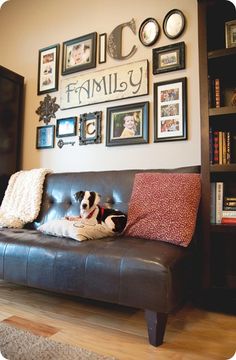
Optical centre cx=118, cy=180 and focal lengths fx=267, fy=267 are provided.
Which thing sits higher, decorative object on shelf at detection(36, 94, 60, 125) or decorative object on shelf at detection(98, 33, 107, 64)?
decorative object on shelf at detection(98, 33, 107, 64)

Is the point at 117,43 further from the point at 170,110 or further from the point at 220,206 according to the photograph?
the point at 220,206

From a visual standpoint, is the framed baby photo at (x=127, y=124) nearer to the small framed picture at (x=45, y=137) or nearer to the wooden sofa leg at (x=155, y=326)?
the small framed picture at (x=45, y=137)

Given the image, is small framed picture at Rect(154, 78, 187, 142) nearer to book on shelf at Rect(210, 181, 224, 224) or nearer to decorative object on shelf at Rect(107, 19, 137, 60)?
decorative object on shelf at Rect(107, 19, 137, 60)

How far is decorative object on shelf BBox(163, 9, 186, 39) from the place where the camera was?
188 centimetres

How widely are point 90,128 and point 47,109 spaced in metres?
0.53

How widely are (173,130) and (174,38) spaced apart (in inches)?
26.3

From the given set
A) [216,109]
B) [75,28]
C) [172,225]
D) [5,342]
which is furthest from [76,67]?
[5,342]

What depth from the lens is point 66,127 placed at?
232cm

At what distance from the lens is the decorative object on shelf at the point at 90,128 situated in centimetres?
217

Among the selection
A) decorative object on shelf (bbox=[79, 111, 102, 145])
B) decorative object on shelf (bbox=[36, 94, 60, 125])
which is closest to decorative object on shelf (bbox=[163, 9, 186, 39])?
decorative object on shelf (bbox=[79, 111, 102, 145])

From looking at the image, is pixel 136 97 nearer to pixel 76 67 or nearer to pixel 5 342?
pixel 76 67

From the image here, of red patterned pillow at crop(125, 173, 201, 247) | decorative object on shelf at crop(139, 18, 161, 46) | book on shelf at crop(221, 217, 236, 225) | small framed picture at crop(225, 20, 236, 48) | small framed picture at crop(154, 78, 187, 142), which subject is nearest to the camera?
red patterned pillow at crop(125, 173, 201, 247)

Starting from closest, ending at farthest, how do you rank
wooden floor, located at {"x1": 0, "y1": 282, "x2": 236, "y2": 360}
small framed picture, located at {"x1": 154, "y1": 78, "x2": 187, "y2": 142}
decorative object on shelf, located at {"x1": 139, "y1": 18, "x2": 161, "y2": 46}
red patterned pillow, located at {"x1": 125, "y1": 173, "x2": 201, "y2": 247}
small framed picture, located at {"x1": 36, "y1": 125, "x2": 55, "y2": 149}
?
1. wooden floor, located at {"x1": 0, "y1": 282, "x2": 236, "y2": 360}
2. red patterned pillow, located at {"x1": 125, "y1": 173, "x2": 201, "y2": 247}
3. small framed picture, located at {"x1": 154, "y1": 78, "x2": 187, "y2": 142}
4. decorative object on shelf, located at {"x1": 139, "y1": 18, "x2": 161, "y2": 46}
5. small framed picture, located at {"x1": 36, "y1": 125, "x2": 55, "y2": 149}

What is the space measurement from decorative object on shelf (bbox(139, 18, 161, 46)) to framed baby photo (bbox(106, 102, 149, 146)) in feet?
1.55
